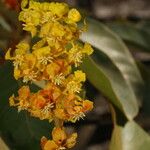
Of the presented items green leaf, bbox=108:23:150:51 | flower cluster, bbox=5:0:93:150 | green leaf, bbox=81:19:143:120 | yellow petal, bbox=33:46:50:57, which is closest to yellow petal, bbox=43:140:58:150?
flower cluster, bbox=5:0:93:150

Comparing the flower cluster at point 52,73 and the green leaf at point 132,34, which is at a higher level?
the flower cluster at point 52,73

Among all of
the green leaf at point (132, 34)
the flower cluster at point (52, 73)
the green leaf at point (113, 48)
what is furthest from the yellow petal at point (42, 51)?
the green leaf at point (132, 34)

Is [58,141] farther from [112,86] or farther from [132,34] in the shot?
[132,34]

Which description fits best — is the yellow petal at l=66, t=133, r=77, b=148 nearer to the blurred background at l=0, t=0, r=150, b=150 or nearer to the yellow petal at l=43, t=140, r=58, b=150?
the yellow petal at l=43, t=140, r=58, b=150

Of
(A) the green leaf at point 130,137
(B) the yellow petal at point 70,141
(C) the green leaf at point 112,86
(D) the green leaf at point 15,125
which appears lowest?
(A) the green leaf at point 130,137

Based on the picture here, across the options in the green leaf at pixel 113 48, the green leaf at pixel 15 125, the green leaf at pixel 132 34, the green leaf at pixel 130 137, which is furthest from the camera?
the green leaf at pixel 132 34

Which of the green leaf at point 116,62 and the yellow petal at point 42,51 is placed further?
the green leaf at point 116,62

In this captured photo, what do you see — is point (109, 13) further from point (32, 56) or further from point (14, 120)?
point (32, 56)

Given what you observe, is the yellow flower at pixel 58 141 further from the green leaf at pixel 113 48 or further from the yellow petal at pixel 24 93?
the green leaf at pixel 113 48
